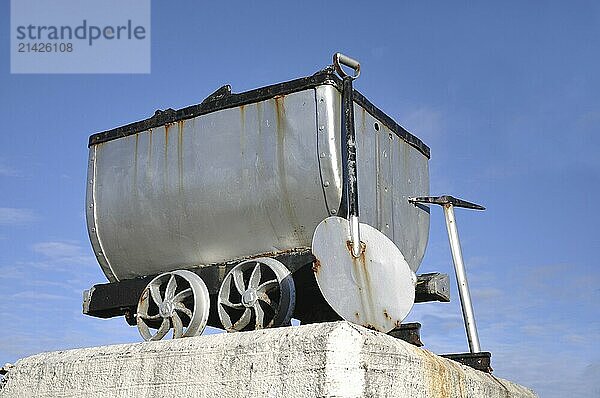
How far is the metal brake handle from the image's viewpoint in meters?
3.42

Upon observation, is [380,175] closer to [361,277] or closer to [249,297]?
[361,277]

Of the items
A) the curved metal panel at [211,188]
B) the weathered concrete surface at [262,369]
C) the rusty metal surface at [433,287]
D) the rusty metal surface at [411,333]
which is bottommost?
the weathered concrete surface at [262,369]

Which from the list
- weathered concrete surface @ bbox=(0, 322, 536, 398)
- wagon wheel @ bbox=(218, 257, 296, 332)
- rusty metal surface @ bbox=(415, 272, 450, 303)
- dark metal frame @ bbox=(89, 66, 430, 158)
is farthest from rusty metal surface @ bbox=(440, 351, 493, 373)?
dark metal frame @ bbox=(89, 66, 430, 158)

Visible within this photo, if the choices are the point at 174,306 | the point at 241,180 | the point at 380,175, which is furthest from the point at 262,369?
the point at 380,175

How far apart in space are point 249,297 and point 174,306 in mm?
411

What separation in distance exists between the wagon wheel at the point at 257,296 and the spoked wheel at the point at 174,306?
11 centimetres

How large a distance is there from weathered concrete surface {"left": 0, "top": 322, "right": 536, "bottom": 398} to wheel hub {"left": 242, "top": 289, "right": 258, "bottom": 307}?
35 cm

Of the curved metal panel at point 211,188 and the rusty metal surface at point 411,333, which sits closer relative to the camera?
the curved metal panel at point 211,188

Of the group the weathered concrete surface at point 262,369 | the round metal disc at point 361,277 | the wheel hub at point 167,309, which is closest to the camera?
the weathered concrete surface at point 262,369

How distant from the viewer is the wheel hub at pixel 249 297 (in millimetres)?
3326

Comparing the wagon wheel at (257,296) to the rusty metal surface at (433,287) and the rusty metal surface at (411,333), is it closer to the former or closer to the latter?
the rusty metal surface at (411,333)

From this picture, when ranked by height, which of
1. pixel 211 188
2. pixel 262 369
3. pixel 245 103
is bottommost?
pixel 262 369

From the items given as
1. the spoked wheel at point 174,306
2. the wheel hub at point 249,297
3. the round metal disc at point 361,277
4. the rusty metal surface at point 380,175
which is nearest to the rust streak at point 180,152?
→ the spoked wheel at point 174,306

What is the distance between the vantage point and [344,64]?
3.47 metres
